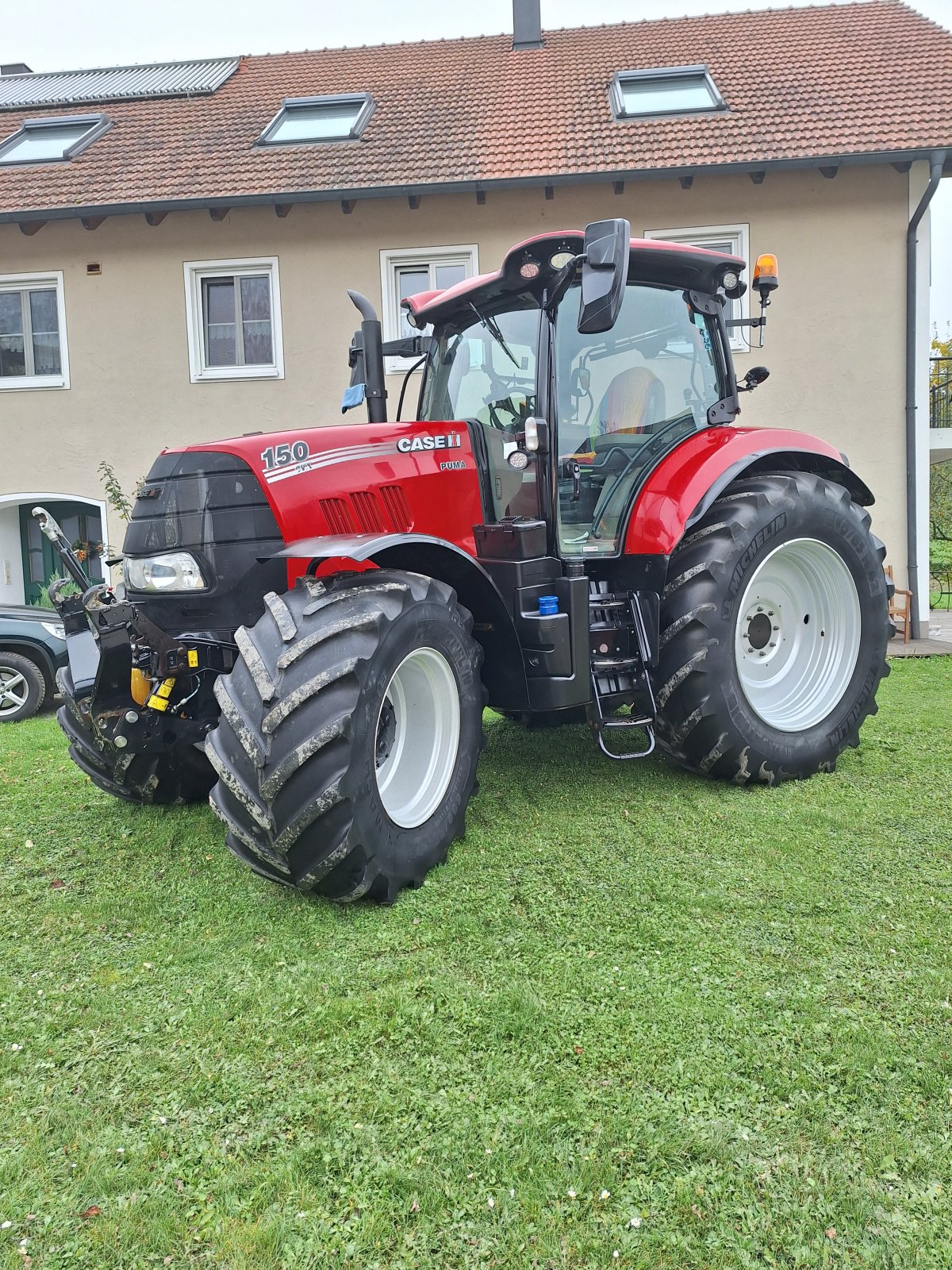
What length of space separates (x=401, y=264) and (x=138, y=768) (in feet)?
25.8

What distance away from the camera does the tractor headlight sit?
337 cm

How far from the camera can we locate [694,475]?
3988 millimetres

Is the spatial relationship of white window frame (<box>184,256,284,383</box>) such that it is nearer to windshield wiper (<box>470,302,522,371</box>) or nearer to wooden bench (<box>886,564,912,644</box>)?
windshield wiper (<box>470,302,522,371</box>)

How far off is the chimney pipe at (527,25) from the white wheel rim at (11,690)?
10951 millimetres

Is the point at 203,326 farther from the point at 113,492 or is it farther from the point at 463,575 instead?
the point at 463,575

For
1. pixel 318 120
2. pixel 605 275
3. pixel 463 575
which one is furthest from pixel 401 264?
pixel 463 575

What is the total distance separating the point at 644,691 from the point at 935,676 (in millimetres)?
4185

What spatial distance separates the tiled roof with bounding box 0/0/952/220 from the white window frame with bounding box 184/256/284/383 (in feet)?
2.18

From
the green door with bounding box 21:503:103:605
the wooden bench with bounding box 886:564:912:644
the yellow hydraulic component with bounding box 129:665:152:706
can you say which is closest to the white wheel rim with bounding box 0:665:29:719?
the green door with bounding box 21:503:103:605

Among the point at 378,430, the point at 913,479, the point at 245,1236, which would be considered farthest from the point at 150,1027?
the point at 913,479

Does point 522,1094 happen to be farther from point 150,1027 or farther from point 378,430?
point 378,430

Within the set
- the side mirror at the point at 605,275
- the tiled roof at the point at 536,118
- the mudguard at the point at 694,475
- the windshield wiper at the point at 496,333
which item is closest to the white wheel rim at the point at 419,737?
the mudguard at the point at 694,475

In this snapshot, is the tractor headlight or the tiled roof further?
the tiled roof

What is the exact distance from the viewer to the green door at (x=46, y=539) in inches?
443
